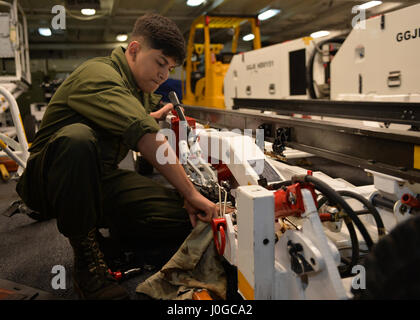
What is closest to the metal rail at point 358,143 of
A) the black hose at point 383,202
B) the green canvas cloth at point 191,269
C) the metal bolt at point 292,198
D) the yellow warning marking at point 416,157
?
the yellow warning marking at point 416,157

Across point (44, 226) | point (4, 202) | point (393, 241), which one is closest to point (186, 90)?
point (4, 202)

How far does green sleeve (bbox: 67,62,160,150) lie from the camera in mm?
1437

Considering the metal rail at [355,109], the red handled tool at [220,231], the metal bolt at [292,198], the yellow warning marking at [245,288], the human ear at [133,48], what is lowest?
the yellow warning marking at [245,288]

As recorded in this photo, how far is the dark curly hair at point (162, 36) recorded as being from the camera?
1.71m

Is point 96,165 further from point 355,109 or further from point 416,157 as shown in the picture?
point 355,109

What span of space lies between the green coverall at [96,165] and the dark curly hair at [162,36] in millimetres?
201

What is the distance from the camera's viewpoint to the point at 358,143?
1.60 metres

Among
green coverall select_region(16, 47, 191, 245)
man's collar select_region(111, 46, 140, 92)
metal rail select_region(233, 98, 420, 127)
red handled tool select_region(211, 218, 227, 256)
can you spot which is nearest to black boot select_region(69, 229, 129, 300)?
green coverall select_region(16, 47, 191, 245)

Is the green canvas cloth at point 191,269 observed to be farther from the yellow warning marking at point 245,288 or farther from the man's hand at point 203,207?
the yellow warning marking at point 245,288

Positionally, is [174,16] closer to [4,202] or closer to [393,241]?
[4,202]

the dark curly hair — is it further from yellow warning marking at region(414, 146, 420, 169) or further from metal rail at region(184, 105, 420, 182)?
yellow warning marking at region(414, 146, 420, 169)
